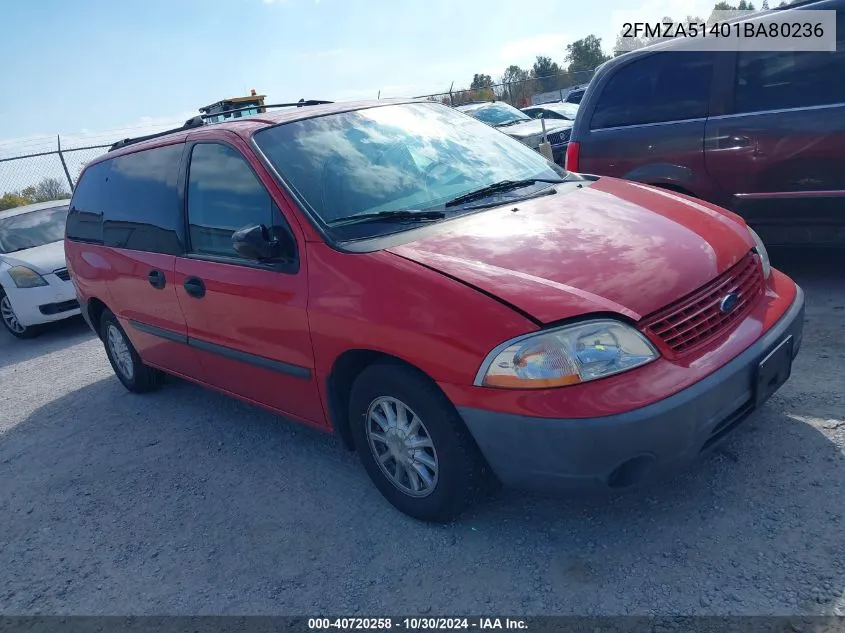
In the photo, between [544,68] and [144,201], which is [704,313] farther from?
[544,68]

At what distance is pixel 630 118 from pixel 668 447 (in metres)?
3.83

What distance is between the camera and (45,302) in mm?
7859

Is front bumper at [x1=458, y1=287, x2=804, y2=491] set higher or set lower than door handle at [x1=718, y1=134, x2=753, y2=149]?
lower

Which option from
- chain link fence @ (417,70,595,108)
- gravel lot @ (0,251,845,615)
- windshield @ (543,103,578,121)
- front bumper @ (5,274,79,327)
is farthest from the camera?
chain link fence @ (417,70,595,108)

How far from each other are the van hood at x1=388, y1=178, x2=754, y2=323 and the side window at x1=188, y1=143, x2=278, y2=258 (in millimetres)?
947

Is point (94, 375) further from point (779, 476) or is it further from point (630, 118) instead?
point (779, 476)

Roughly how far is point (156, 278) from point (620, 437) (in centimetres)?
302

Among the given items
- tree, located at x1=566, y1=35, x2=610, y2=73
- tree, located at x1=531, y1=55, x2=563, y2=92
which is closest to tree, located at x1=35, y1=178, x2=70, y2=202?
tree, located at x1=531, y1=55, x2=563, y2=92

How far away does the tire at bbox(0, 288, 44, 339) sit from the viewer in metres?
8.21

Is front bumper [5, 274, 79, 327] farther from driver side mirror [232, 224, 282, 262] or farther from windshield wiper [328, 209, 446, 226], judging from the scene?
windshield wiper [328, 209, 446, 226]

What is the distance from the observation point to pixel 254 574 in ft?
9.91

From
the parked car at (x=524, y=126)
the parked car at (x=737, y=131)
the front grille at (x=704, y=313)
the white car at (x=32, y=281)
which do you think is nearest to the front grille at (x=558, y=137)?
the parked car at (x=524, y=126)

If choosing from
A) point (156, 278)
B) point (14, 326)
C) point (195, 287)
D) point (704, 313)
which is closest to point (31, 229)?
point (14, 326)

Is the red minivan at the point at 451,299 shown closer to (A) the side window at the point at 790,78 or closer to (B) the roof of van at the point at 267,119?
(B) the roof of van at the point at 267,119
